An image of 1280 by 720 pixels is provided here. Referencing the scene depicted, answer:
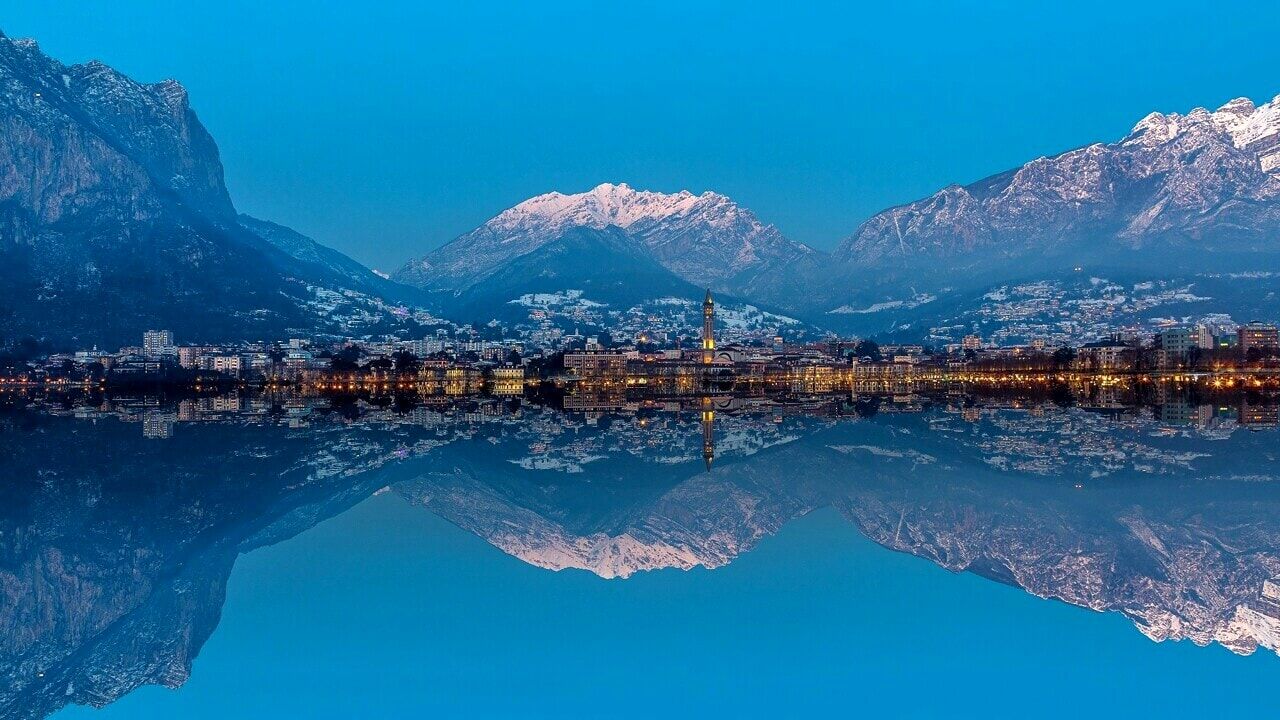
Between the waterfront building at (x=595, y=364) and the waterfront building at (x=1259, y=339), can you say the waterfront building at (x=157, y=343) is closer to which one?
the waterfront building at (x=595, y=364)

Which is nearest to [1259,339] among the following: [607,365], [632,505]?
[607,365]

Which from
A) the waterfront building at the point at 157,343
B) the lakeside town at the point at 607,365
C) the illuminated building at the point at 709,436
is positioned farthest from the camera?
the waterfront building at the point at 157,343

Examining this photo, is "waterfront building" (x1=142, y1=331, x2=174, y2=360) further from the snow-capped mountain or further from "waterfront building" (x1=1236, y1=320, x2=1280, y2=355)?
"waterfront building" (x1=1236, y1=320, x2=1280, y2=355)

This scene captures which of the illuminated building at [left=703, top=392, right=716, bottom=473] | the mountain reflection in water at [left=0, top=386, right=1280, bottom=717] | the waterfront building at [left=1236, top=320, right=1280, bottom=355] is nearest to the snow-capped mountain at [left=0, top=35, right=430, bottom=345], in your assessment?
the illuminated building at [left=703, top=392, right=716, bottom=473]

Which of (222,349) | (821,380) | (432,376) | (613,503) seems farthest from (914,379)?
(613,503)

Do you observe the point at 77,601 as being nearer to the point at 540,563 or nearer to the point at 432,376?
the point at 540,563

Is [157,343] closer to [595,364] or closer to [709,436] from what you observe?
[595,364]

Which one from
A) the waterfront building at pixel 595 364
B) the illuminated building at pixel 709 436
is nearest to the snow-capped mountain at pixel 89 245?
the waterfront building at pixel 595 364
